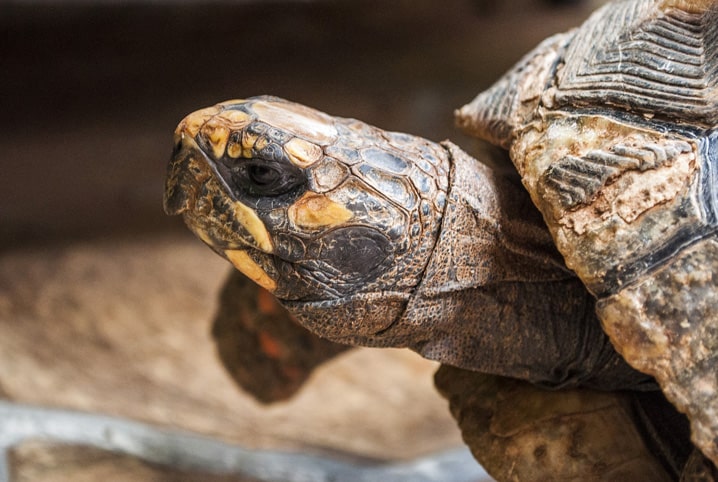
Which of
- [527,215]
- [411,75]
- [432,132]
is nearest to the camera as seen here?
[527,215]

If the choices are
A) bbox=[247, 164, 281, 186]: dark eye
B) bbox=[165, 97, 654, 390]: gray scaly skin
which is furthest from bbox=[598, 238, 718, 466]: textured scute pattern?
bbox=[247, 164, 281, 186]: dark eye

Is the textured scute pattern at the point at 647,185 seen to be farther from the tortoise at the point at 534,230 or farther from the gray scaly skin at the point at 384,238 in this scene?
the gray scaly skin at the point at 384,238

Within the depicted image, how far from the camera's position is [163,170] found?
436cm

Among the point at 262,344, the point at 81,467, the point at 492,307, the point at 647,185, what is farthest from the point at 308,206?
the point at 81,467

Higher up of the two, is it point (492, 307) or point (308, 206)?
point (308, 206)

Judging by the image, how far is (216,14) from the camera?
14.1 ft

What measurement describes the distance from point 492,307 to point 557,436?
329 mm

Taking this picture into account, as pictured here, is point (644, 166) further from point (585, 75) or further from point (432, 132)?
point (432, 132)

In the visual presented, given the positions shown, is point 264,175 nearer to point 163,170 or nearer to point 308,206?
point 308,206

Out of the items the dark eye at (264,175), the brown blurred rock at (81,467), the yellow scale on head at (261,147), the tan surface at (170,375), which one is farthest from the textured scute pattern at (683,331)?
the tan surface at (170,375)

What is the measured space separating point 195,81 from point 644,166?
3.48 m

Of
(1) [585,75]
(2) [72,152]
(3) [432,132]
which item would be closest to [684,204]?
(1) [585,75]

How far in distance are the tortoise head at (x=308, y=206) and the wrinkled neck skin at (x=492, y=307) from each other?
2cm

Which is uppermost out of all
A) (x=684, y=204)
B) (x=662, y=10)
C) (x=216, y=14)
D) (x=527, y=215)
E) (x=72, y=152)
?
(x=662, y=10)
